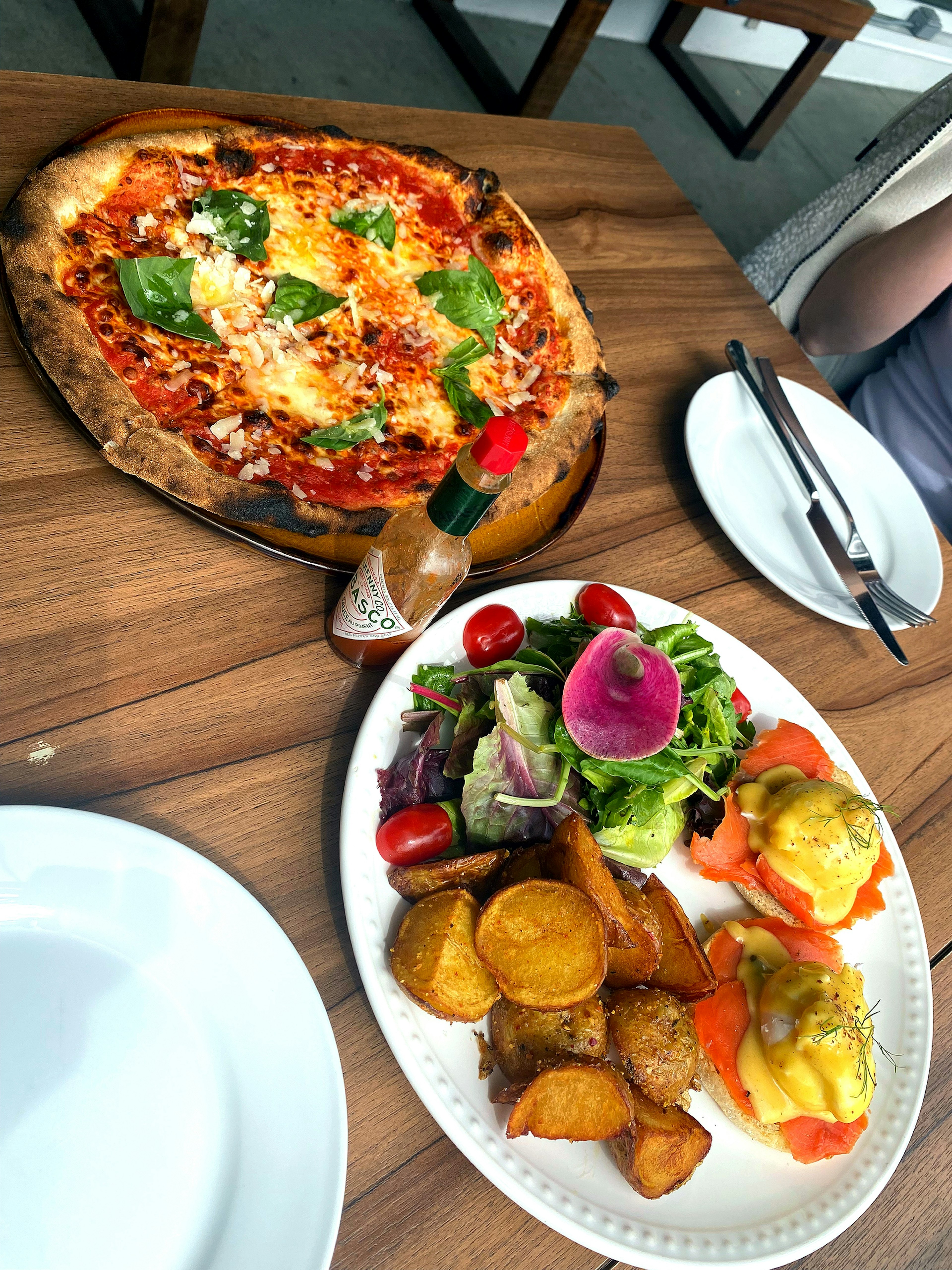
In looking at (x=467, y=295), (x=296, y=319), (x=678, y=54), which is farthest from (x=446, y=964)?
(x=678, y=54)

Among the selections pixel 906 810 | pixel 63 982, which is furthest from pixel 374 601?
pixel 906 810

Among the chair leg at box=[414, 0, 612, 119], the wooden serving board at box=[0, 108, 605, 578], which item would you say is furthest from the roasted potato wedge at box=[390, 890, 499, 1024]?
the chair leg at box=[414, 0, 612, 119]

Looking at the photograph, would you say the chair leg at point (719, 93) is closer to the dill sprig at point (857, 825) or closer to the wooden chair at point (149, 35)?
the wooden chair at point (149, 35)

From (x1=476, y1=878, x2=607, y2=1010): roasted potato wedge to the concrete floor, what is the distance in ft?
11.9

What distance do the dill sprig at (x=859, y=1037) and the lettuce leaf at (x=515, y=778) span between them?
39cm

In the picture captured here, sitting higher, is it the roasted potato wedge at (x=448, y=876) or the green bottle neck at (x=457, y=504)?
the green bottle neck at (x=457, y=504)

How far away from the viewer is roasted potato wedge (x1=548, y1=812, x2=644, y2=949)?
1.01 metres

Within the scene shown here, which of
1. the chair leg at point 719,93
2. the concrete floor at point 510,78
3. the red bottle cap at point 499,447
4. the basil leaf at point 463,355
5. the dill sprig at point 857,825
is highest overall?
the red bottle cap at point 499,447

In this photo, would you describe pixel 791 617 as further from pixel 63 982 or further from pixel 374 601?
pixel 63 982

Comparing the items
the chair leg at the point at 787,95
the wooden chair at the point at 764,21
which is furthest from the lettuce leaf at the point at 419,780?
the chair leg at the point at 787,95

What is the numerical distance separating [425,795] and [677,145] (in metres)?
5.26

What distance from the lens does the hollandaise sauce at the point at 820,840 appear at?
4.06 feet

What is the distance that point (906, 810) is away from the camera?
156 centimetres

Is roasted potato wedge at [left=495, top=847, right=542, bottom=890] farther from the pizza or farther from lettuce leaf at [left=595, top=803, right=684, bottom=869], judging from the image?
the pizza
